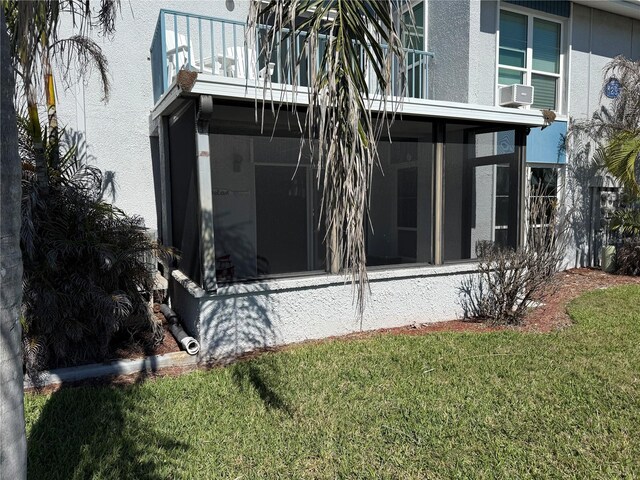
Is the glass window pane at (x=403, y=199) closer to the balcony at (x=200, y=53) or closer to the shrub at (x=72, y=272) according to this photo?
the balcony at (x=200, y=53)

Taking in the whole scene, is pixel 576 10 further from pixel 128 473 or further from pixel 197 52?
pixel 128 473

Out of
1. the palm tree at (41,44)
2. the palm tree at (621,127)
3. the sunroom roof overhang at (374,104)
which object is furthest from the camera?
the palm tree at (621,127)

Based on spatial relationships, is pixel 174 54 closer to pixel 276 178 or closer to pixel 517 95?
pixel 276 178

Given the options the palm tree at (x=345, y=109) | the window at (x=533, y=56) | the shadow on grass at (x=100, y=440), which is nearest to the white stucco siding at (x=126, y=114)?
the shadow on grass at (x=100, y=440)

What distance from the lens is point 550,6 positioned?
31.3ft

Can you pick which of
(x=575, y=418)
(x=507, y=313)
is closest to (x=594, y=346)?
(x=507, y=313)

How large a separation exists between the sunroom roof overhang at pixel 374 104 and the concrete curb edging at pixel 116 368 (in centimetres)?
280

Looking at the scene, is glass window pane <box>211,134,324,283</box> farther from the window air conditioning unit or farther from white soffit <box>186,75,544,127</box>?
the window air conditioning unit

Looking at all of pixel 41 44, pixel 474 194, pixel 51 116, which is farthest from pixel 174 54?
pixel 474 194

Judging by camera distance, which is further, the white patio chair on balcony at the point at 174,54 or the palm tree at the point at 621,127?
the palm tree at the point at 621,127

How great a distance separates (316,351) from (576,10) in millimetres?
9557

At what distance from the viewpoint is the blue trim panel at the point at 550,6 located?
30.5 ft

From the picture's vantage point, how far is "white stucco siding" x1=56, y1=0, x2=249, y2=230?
266 inches

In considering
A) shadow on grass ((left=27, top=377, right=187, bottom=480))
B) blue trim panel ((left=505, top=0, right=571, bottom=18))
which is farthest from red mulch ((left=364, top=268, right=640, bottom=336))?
blue trim panel ((left=505, top=0, right=571, bottom=18))
